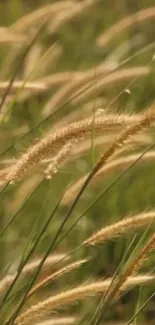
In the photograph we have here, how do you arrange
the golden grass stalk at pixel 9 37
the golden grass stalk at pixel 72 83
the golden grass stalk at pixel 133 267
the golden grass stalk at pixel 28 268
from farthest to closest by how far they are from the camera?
the golden grass stalk at pixel 72 83, the golden grass stalk at pixel 9 37, the golden grass stalk at pixel 28 268, the golden grass stalk at pixel 133 267

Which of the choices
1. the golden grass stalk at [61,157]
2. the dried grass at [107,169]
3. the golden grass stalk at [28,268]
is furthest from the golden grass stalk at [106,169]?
the golden grass stalk at [61,157]

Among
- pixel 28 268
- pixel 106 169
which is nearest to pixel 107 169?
pixel 106 169

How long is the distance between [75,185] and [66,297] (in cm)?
35

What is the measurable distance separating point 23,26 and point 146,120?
99 centimetres

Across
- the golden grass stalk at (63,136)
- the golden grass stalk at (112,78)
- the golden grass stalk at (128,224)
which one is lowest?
the golden grass stalk at (128,224)

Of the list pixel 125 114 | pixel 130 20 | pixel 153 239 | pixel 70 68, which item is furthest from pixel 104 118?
pixel 70 68

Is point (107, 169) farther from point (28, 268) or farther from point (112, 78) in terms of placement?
point (112, 78)

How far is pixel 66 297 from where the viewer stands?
1.41m

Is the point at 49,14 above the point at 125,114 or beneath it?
above

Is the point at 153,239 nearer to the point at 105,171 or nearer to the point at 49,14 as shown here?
the point at 105,171

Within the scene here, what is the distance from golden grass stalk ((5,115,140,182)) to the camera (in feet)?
4.11

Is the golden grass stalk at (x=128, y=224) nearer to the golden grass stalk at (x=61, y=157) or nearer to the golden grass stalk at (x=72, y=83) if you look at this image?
the golden grass stalk at (x=61, y=157)

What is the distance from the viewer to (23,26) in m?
2.14

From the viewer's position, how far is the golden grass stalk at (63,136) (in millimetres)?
1252
